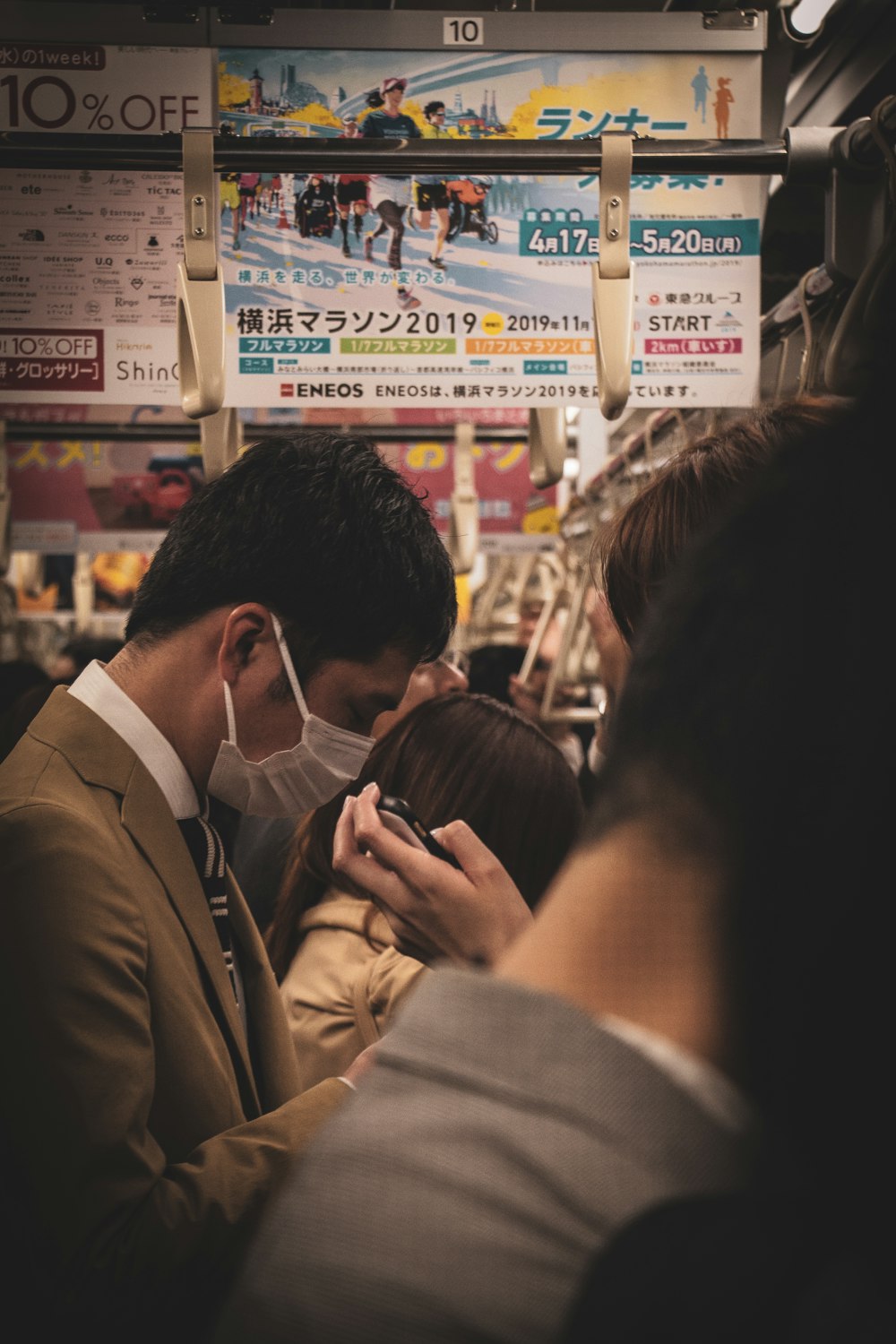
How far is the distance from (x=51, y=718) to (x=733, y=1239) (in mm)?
1424

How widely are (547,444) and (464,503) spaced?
63 centimetres

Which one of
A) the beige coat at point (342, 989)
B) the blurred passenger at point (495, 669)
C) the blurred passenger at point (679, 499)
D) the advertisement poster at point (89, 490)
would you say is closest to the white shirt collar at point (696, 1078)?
the blurred passenger at point (679, 499)

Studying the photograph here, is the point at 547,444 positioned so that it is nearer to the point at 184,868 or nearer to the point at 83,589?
the point at 184,868

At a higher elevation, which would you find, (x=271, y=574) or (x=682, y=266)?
(x=682, y=266)

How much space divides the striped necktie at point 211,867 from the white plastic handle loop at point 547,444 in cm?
151

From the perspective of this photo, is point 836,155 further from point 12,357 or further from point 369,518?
point 12,357

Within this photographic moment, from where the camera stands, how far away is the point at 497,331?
2.66 m

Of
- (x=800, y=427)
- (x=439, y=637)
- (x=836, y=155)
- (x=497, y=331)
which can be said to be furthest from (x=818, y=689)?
(x=497, y=331)

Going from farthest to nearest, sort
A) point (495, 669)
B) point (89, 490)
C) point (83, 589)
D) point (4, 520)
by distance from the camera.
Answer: point (83, 589) < point (495, 669) < point (89, 490) < point (4, 520)

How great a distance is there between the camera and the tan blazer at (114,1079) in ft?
4.61

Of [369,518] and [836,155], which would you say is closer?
[369,518]

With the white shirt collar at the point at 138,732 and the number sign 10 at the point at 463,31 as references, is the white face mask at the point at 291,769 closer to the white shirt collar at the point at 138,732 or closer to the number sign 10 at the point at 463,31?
the white shirt collar at the point at 138,732

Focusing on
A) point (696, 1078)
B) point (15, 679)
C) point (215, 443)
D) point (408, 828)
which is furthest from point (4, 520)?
point (696, 1078)

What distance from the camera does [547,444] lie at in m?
3.13
